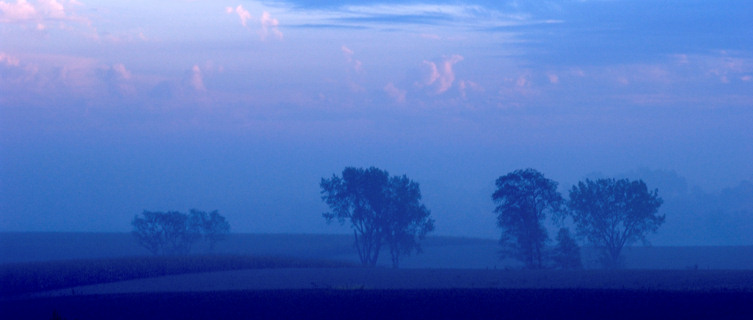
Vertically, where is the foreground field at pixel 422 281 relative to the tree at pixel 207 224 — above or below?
below

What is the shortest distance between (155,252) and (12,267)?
3381 cm

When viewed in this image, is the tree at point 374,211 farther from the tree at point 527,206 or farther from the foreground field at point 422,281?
the foreground field at point 422,281

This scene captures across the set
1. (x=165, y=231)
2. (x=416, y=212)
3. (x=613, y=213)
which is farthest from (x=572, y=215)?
(x=165, y=231)

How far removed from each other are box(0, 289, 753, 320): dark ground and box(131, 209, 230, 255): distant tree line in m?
55.9

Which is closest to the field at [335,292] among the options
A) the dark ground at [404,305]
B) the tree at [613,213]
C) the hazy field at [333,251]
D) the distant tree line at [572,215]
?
the dark ground at [404,305]

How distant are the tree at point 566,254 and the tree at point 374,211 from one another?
1506 centimetres

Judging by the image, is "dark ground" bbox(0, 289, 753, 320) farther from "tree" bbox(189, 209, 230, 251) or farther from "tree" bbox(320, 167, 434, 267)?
"tree" bbox(189, 209, 230, 251)

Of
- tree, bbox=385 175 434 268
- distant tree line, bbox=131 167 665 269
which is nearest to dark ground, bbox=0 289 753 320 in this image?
distant tree line, bbox=131 167 665 269

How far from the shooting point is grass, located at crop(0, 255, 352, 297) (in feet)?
160

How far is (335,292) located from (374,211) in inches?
1510

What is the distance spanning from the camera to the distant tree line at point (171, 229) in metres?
93.1

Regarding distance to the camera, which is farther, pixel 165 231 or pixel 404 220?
pixel 165 231

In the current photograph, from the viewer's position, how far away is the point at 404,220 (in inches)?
2948

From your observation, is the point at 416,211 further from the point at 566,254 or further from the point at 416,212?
the point at 566,254
